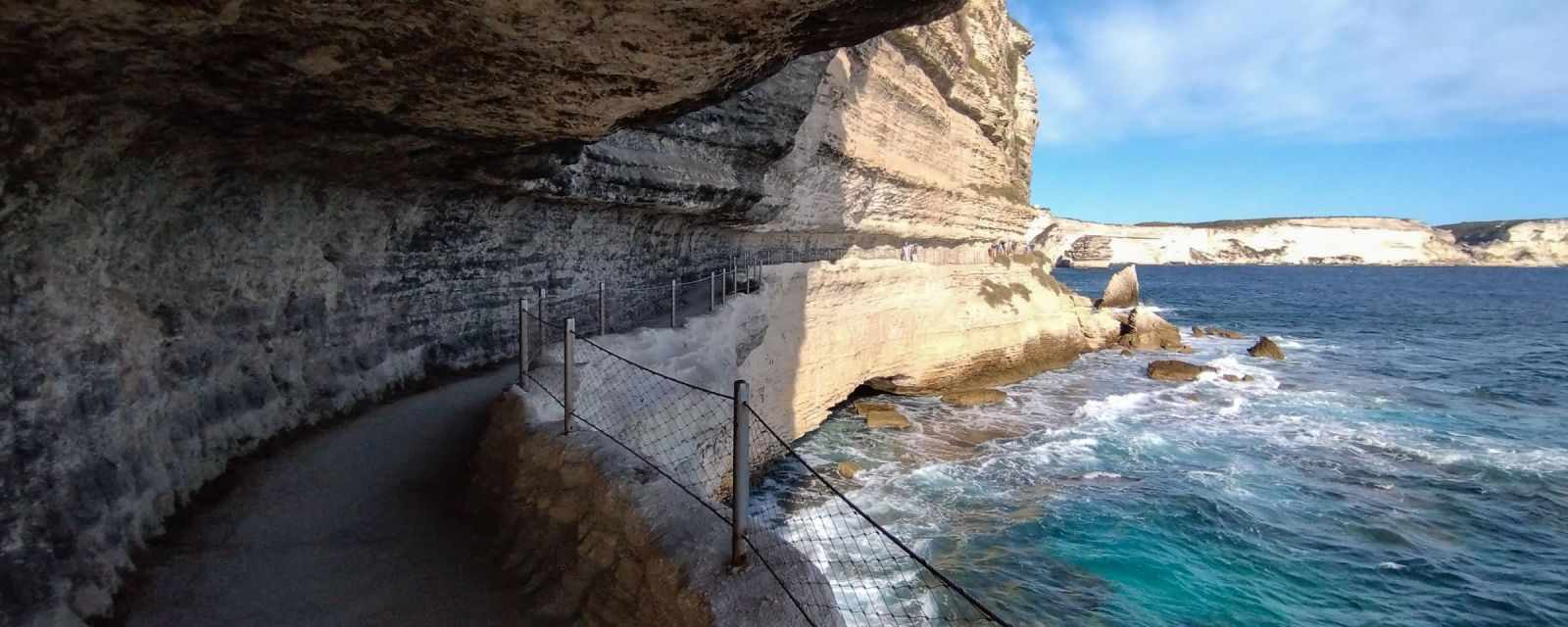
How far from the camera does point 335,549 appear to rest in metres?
5.23

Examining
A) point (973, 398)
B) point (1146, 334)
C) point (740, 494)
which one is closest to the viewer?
point (740, 494)

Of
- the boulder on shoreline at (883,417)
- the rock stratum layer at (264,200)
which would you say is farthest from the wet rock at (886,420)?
the rock stratum layer at (264,200)

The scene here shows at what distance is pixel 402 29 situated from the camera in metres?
4.06

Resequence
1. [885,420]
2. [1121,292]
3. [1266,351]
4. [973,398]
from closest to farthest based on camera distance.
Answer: [885,420], [973,398], [1266,351], [1121,292]

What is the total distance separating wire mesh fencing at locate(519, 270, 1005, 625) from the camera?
4.04 metres

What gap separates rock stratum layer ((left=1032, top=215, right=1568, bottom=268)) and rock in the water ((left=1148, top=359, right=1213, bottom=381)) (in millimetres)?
110628

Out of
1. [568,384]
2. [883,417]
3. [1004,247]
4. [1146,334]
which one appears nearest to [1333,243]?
[1146,334]

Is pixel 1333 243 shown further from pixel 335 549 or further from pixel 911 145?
pixel 335 549

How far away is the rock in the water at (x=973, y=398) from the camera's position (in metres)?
19.5

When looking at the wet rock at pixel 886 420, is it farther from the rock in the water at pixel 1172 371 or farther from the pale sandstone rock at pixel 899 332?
the rock in the water at pixel 1172 371

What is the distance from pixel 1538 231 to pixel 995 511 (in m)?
180

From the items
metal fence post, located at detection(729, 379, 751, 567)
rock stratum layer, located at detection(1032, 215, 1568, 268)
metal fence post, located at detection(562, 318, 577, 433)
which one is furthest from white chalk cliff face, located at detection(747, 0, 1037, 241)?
rock stratum layer, located at detection(1032, 215, 1568, 268)

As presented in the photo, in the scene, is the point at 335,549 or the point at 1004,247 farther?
the point at 1004,247

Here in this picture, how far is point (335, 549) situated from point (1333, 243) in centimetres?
16547
